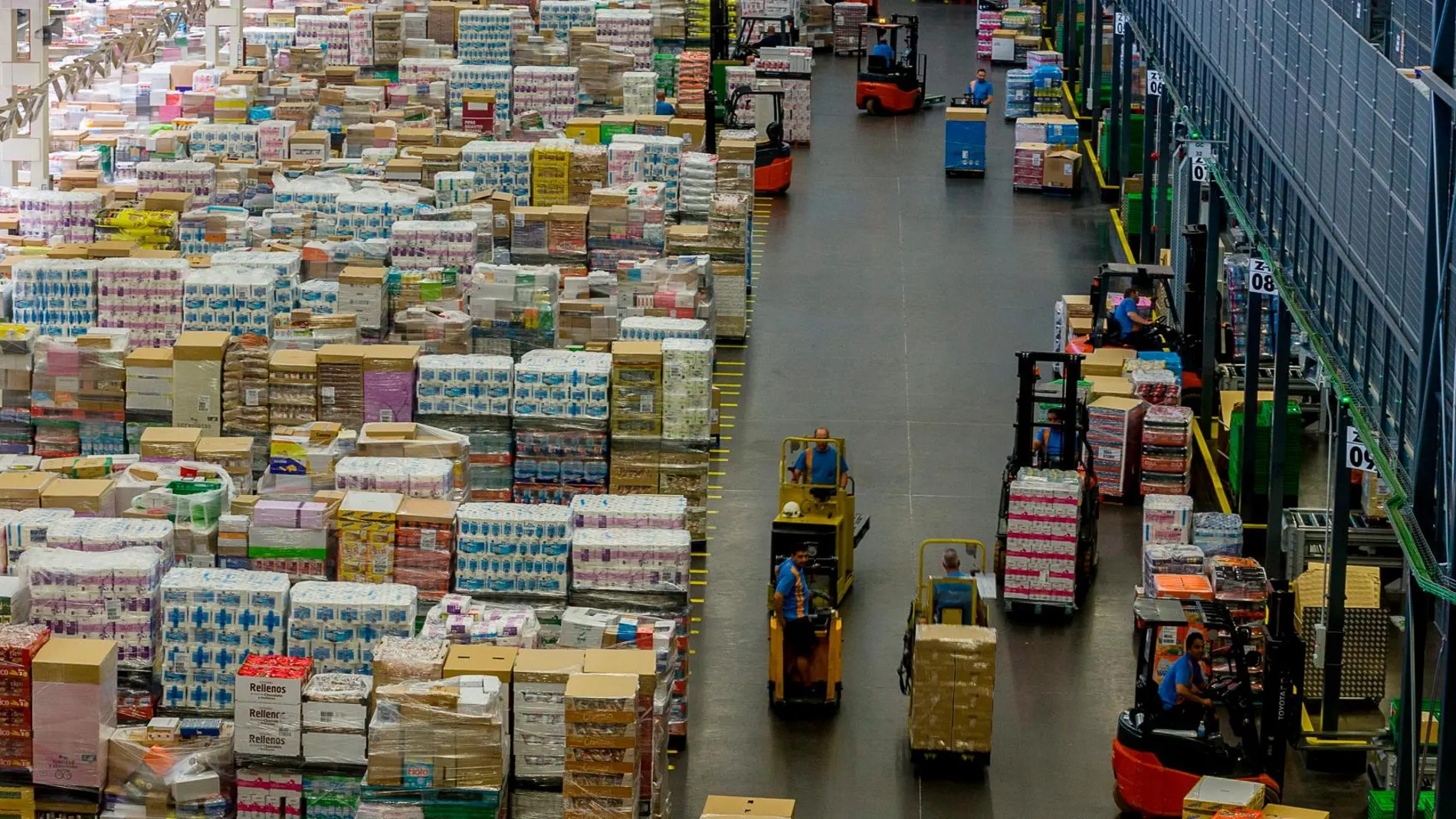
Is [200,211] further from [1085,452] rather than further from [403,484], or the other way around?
[1085,452]

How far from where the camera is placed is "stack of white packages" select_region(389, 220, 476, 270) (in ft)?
79.8

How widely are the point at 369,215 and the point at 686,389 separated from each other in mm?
5907

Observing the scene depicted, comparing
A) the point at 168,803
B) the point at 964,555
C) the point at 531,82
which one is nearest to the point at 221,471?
the point at 168,803

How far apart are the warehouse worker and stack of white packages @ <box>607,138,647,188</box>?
616 cm

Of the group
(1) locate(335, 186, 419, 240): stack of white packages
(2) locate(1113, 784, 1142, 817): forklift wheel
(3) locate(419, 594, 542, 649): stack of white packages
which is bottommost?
(2) locate(1113, 784, 1142, 817): forklift wheel

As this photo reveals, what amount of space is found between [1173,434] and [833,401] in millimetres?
5114

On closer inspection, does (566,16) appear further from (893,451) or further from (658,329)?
(658,329)

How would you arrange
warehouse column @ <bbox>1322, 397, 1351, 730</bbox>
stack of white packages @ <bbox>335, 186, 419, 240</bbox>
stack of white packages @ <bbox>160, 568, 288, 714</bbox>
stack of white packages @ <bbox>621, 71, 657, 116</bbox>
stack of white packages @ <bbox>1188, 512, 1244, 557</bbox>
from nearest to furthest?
stack of white packages @ <bbox>160, 568, 288, 714</bbox> < warehouse column @ <bbox>1322, 397, 1351, 730</bbox> < stack of white packages @ <bbox>1188, 512, 1244, 557</bbox> < stack of white packages @ <bbox>335, 186, 419, 240</bbox> < stack of white packages @ <bbox>621, 71, 657, 116</bbox>

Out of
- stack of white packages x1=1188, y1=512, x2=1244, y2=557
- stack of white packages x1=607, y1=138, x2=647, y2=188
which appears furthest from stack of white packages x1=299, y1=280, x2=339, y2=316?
stack of white packages x1=1188, y1=512, x2=1244, y2=557

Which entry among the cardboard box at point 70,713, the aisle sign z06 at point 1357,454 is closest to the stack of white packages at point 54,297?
the cardboard box at point 70,713

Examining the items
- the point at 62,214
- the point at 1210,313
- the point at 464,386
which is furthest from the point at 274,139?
the point at 1210,313

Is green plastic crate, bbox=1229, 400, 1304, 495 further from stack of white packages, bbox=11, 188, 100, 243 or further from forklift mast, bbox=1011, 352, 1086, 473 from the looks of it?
stack of white packages, bbox=11, 188, 100, 243

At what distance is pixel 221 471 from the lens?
722 inches

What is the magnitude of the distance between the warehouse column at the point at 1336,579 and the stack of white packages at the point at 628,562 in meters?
5.02
